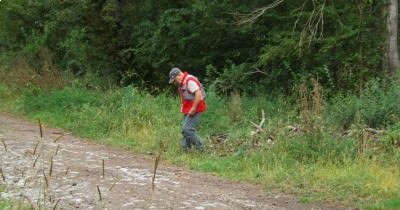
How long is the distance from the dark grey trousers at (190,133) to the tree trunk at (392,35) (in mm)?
7483

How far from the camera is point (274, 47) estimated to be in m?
16.9

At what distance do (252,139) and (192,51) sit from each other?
33.5 ft

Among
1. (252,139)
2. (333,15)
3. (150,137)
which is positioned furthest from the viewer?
(333,15)

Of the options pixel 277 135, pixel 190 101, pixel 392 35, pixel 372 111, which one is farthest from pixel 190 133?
pixel 392 35

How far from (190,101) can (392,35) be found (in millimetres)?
7922

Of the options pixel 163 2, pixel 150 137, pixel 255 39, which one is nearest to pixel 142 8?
pixel 163 2

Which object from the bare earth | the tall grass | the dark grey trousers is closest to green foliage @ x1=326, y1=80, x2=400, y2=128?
the tall grass

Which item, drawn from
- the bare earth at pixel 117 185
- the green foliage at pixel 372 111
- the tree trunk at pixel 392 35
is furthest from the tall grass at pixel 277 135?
the tree trunk at pixel 392 35

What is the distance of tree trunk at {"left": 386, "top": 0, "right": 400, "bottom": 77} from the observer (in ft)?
50.3

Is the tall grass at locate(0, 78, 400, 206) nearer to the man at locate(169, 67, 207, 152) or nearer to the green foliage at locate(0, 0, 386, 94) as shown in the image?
the man at locate(169, 67, 207, 152)

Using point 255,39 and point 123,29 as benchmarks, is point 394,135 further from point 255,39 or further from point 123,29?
point 123,29

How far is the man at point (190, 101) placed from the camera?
1008 centimetres

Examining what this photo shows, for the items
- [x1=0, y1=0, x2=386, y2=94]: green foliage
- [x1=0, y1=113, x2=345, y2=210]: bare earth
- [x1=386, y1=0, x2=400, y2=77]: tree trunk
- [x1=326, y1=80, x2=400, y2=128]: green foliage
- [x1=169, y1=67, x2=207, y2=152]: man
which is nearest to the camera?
[x1=0, y1=113, x2=345, y2=210]: bare earth

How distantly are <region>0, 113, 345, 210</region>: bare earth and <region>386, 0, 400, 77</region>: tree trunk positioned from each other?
330 inches
